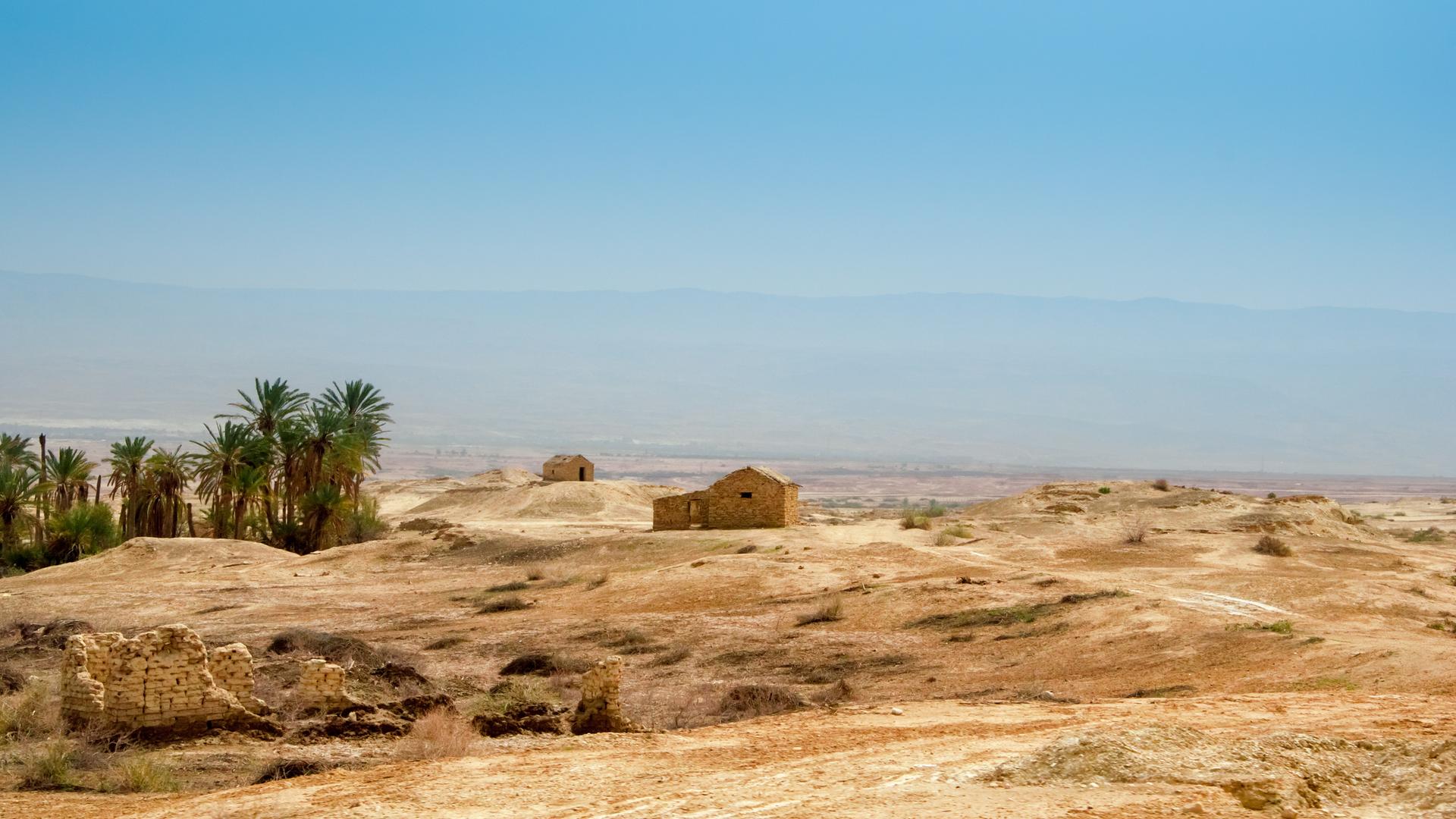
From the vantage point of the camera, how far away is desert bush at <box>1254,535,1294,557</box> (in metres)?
36.5

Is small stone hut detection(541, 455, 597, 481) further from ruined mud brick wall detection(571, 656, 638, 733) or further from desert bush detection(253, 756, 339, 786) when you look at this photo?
desert bush detection(253, 756, 339, 786)

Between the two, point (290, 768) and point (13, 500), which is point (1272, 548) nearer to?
point (290, 768)

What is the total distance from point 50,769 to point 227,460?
3932cm

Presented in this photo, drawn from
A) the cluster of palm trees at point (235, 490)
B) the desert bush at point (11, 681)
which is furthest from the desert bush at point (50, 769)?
the cluster of palm trees at point (235, 490)

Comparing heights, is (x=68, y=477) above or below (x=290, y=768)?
above

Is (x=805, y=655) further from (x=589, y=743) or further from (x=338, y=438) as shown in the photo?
(x=338, y=438)

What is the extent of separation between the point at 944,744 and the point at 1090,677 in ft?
28.6

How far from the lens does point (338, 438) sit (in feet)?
178

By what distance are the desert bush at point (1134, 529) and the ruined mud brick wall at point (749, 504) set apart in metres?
→ 11.0

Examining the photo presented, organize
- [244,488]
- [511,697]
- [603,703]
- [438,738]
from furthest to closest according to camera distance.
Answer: [244,488] → [511,697] → [603,703] → [438,738]

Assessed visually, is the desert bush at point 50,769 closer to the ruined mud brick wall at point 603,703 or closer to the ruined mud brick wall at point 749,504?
the ruined mud brick wall at point 603,703

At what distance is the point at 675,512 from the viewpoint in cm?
4775

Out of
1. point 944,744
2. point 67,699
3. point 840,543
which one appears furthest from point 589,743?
point 840,543

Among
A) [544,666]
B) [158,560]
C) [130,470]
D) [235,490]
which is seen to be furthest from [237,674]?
[130,470]
